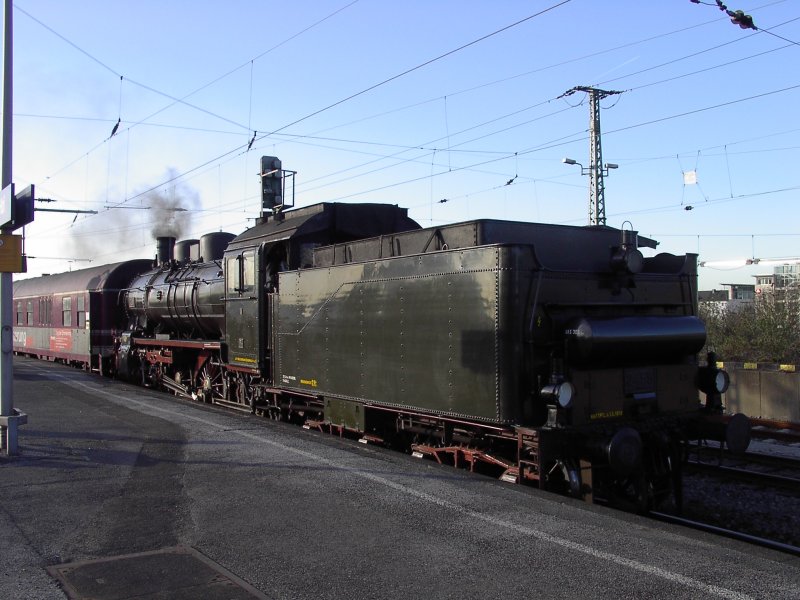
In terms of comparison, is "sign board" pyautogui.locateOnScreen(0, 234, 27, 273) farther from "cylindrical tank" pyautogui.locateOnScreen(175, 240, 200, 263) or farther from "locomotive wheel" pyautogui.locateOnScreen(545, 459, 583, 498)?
"cylindrical tank" pyautogui.locateOnScreen(175, 240, 200, 263)

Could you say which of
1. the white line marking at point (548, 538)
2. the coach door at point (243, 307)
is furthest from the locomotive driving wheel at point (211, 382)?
the white line marking at point (548, 538)

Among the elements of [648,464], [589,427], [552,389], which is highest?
[552,389]

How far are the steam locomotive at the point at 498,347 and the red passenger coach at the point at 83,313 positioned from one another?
11.4 metres

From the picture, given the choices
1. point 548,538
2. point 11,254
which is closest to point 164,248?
point 11,254

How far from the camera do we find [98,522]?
5.43 meters

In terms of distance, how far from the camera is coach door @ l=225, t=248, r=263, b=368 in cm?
1102

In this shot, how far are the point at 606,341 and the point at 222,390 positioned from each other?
8.80m

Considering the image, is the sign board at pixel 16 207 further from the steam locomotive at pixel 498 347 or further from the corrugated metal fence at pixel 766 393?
the corrugated metal fence at pixel 766 393

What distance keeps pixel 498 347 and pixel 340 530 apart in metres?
2.21

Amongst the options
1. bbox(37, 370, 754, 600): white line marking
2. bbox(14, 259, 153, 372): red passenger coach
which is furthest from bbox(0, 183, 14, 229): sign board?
bbox(14, 259, 153, 372): red passenger coach

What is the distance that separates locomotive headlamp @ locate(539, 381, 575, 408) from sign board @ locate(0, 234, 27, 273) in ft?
19.5

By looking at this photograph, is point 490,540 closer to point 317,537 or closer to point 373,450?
point 317,537

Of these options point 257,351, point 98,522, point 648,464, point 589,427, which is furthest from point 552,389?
point 257,351

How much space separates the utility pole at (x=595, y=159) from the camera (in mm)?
23688
